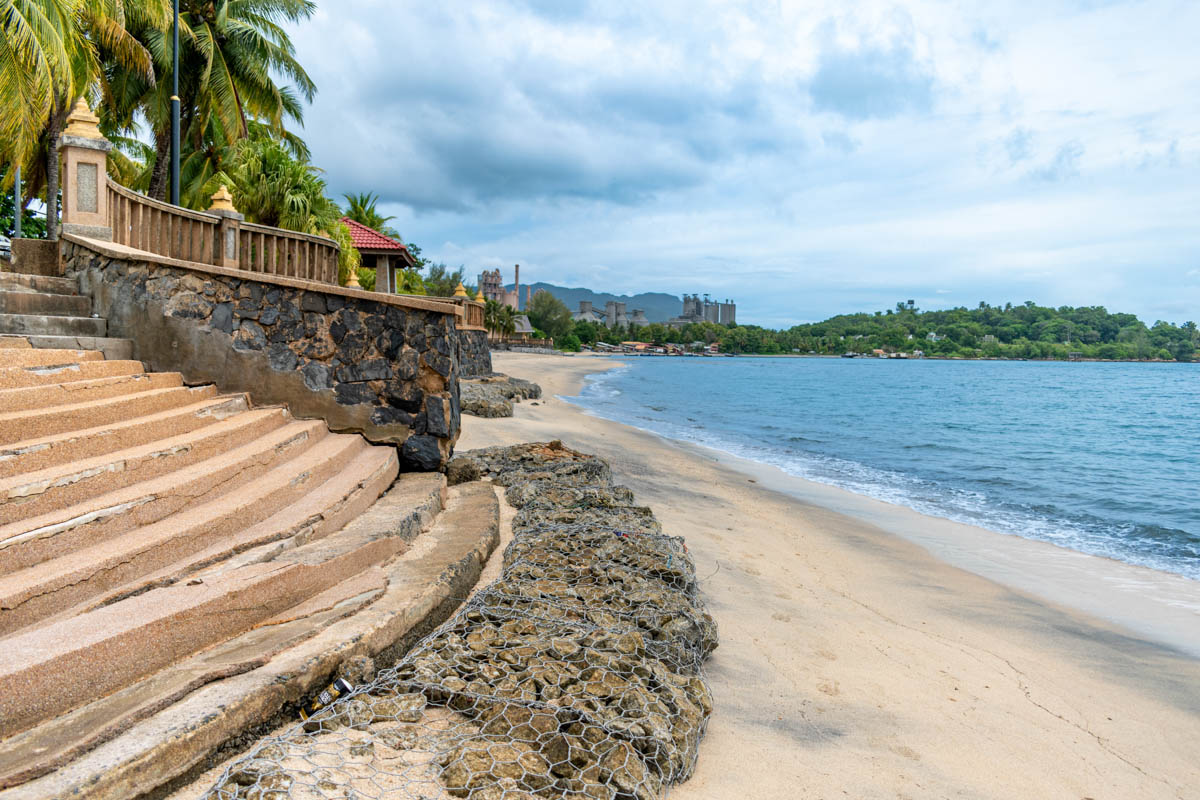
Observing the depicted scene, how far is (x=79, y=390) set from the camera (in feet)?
15.4

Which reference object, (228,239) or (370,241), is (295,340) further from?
(370,241)

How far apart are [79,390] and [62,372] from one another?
0.34 meters

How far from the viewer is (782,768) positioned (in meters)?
3.34

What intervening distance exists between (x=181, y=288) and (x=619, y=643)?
17.6 ft

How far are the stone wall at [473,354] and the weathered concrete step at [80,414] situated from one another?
1900cm

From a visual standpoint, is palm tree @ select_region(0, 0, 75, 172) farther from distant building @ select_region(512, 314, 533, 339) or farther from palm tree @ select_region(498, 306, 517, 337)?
distant building @ select_region(512, 314, 533, 339)

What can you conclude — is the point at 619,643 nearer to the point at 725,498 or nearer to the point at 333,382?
the point at 333,382

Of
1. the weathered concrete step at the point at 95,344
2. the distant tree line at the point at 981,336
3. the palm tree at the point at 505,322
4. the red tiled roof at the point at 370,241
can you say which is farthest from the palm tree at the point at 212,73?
the distant tree line at the point at 981,336

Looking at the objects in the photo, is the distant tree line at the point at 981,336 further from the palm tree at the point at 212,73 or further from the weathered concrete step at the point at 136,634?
the weathered concrete step at the point at 136,634

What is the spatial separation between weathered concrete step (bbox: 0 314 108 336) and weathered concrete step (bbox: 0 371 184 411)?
90 centimetres

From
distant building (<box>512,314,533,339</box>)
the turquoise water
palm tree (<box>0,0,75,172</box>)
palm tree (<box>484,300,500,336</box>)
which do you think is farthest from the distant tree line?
palm tree (<box>0,0,75,172</box>)

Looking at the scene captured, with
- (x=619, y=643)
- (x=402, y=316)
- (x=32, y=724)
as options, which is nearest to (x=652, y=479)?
(x=402, y=316)

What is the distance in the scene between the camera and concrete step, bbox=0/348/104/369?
4.68m

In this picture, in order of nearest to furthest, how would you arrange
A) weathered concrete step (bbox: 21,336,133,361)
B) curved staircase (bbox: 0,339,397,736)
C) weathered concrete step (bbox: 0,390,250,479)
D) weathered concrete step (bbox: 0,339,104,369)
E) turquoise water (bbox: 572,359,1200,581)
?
curved staircase (bbox: 0,339,397,736) < weathered concrete step (bbox: 0,390,250,479) < weathered concrete step (bbox: 0,339,104,369) < weathered concrete step (bbox: 21,336,133,361) < turquoise water (bbox: 572,359,1200,581)
